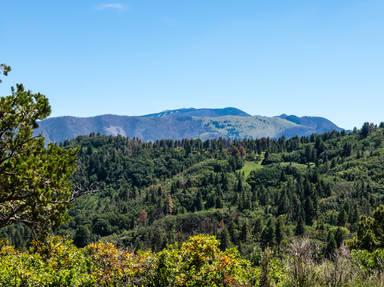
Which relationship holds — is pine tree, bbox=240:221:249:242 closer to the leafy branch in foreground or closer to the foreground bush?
the foreground bush

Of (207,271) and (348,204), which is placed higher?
(207,271)

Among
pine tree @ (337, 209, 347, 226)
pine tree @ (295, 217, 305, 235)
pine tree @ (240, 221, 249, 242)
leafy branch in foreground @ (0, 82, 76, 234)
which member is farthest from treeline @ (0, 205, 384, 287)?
pine tree @ (295, 217, 305, 235)

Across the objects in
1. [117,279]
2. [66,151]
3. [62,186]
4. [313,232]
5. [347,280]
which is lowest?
[313,232]

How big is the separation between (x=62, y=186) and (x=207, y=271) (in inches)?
275

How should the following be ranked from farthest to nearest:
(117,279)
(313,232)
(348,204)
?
(348,204) → (313,232) → (117,279)

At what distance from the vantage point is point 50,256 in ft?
68.3

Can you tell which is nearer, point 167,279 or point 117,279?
point 167,279

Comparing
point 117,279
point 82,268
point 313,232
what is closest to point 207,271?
point 117,279

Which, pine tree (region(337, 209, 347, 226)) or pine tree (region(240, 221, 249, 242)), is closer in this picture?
pine tree (region(337, 209, 347, 226))

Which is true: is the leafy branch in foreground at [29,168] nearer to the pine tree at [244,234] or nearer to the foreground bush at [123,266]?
the foreground bush at [123,266]

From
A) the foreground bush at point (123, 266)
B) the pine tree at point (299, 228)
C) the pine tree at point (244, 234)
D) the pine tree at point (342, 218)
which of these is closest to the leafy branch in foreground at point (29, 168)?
the foreground bush at point (123, 266)

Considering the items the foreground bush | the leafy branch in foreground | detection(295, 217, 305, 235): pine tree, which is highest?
the leafy branch in foreground

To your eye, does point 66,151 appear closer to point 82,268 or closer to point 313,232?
point 82,268

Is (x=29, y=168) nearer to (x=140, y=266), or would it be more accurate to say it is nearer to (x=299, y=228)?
(x=140, y=266)
